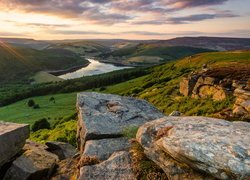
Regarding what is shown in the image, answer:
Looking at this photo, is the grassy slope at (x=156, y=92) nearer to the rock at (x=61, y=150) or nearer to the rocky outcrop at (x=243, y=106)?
the rocky outcrop at (x=243, y=106)

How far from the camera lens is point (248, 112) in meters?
20.6

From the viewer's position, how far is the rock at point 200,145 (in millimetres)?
8750

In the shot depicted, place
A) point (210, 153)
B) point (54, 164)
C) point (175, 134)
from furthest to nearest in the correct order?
point (54, 164), point (175, 134), point (210, 153)

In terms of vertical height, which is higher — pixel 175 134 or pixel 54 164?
pixel 175 134

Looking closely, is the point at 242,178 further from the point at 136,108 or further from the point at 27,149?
the point at 27,149

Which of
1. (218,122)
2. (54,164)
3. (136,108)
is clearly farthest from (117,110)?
(218,122)

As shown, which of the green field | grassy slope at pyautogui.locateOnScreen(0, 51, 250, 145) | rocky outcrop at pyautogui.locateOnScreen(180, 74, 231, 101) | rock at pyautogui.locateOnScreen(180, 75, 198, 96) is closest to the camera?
rocky outcrop at pyautogui.locateOnScreen(180, 74, 231, 101)

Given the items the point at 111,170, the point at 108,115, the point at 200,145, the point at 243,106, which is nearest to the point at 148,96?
the point at 243,106

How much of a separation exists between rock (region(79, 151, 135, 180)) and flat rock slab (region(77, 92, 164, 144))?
266 cm

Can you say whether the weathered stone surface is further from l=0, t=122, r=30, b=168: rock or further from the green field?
the green field

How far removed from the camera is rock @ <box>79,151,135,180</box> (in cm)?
1156

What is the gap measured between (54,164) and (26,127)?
234 cm

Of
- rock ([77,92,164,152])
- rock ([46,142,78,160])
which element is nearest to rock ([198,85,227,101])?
rock ([77,92,164,152])

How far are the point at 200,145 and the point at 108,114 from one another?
26.6 ft
